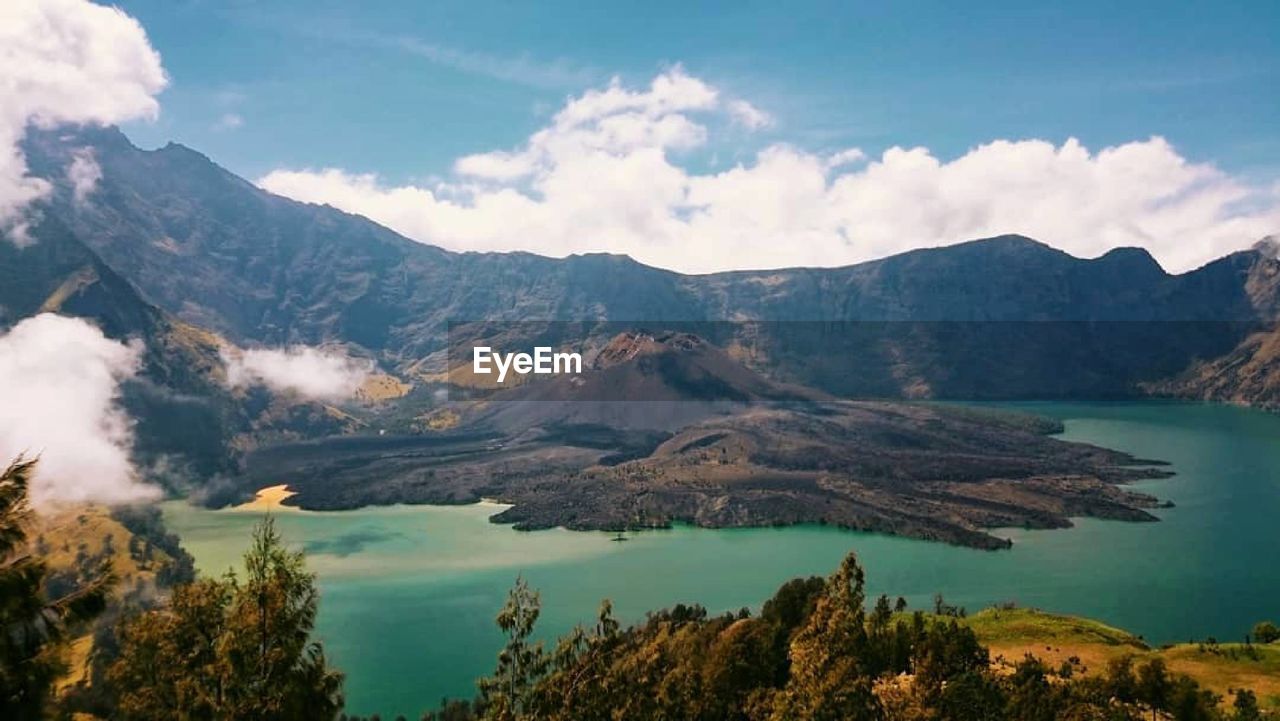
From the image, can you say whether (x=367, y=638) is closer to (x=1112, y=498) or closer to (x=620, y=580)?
(x=620, y=580)

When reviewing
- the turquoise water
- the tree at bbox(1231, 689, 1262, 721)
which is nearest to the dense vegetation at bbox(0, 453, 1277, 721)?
the tree at bbox(1231, 689, 1262, 721)

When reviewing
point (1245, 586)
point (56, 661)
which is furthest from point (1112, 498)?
point (56, 661)

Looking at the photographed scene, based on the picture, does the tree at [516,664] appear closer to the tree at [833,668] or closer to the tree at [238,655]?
the tree at [238,655]

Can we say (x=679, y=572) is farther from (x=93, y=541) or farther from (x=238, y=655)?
(x=238, y=655)

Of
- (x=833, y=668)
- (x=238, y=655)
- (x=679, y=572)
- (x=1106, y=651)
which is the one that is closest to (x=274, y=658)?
(x=238, y=655)

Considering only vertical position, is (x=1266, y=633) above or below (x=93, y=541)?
above

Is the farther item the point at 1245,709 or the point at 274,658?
the point at 1245,709

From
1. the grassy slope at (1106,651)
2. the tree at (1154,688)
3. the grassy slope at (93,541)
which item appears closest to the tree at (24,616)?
the tree at (1154,688)
